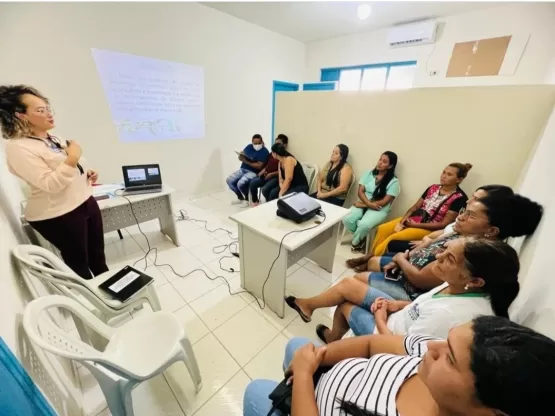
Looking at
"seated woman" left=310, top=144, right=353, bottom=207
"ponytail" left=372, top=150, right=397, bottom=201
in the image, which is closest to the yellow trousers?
"ponytail" left=372, top=150, right=397, bottom=201

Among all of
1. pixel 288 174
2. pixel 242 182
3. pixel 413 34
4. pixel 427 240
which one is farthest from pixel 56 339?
pixel 413 34

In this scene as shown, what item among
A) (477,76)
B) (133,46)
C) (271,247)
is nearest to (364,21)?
(477,76)

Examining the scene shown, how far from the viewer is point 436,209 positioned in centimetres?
196

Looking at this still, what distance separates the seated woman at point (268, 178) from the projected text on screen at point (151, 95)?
4.18ft

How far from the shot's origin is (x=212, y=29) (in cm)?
329

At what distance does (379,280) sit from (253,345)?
93 centimetres

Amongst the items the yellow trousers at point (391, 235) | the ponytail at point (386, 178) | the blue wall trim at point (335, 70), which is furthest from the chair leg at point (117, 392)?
the blue wall trim at point (335, 70)

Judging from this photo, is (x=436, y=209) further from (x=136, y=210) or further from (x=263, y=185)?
(x=136, y=210)

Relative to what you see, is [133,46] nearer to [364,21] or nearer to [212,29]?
[212,29]

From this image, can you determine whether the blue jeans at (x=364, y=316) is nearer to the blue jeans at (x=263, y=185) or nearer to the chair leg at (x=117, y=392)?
the chair leg at (x=117, y=392)

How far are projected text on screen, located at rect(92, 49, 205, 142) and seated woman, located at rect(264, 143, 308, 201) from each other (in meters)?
1.52

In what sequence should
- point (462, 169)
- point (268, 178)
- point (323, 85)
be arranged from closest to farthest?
point (462, 169), point (268, 178), point (323, 85)

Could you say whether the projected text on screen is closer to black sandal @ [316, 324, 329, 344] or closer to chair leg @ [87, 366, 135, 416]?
chair leg @ [87, 366, 135, 416]

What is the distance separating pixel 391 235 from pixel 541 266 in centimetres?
112
